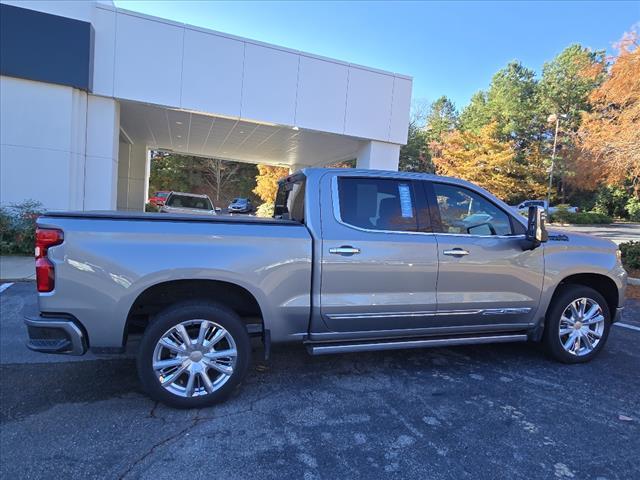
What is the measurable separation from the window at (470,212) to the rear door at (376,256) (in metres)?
0.23

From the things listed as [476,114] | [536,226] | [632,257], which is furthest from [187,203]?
[476,114]

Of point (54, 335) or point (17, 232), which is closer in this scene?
point (54, 335)

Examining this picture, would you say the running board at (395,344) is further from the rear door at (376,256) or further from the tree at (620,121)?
the tree at (620,121)

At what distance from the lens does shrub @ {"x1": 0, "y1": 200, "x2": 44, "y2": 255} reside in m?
Result: 9.52

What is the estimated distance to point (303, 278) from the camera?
3.39 meters

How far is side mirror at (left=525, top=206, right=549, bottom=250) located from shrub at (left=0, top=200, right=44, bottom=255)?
33.3 ft

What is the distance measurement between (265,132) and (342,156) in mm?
4853

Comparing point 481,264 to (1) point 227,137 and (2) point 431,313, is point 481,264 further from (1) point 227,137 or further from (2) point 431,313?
(1) point 227,137

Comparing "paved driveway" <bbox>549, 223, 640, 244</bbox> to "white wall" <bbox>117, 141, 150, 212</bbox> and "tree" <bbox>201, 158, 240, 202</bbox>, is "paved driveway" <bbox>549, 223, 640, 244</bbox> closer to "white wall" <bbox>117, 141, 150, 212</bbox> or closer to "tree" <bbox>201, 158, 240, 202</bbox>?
"white wall" <bbox>117, 141, 150, 212</bbox>

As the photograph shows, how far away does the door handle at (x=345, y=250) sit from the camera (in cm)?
345

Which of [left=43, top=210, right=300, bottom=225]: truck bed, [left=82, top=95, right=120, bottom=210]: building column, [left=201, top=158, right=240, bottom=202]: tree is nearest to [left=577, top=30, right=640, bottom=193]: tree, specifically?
[left=43, top=210, right=300, bottom=225]: truck bed

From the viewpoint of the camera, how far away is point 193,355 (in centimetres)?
318

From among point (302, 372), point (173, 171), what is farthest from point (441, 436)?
point (173, 171)

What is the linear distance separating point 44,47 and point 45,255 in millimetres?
9943
